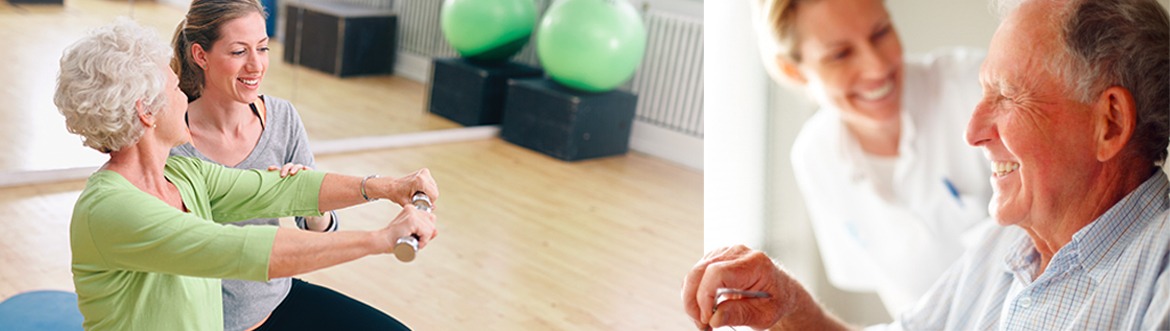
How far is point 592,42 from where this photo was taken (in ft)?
17.3

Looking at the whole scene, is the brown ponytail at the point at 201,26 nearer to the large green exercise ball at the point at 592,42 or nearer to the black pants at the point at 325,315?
the black pants at the point at 325,315

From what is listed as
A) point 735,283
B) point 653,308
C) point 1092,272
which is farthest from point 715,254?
point 653,308

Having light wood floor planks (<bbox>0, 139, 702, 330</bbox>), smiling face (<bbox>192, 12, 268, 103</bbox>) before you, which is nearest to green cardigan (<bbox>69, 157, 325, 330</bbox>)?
smiling face (<bbox>192, 12, 268, 103</bbox>)

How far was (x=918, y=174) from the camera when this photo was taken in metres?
1.05

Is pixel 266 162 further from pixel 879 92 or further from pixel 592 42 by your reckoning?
pixel 592 42

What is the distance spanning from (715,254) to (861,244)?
32 centimetres

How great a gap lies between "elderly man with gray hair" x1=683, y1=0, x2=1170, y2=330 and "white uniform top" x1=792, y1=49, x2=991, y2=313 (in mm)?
20

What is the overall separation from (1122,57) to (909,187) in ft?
0.73

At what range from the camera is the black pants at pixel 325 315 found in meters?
2.15

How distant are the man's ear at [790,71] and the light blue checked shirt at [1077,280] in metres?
0.23

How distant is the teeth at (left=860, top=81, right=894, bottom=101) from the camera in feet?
3.39

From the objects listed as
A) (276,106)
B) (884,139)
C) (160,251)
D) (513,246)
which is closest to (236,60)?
(276,106)

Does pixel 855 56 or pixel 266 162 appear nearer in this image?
pixel 855 56

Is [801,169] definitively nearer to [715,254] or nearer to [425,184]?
[715,254]
